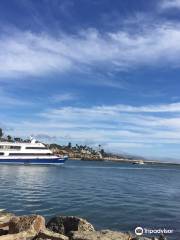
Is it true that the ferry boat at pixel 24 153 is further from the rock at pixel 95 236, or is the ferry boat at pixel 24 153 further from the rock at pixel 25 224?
the rock at pixel 95 236

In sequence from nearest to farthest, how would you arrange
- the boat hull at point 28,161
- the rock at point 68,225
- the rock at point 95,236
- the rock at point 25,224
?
the rock at point 95,236 → the rock at point 25,224 → the rock at point 68,225 → the boat hull at point 28,161

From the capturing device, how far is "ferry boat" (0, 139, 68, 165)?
109 metres

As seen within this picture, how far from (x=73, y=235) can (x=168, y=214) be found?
60.6 ft

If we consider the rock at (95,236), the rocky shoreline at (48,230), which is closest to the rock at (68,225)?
the rocky shoreline at (48,230)

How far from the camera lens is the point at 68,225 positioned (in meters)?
20.5

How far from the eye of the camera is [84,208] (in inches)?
1435

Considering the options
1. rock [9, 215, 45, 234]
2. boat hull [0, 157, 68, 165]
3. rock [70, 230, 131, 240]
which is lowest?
rock [70, 230, 131, 240]

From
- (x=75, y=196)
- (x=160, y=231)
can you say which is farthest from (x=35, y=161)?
(x=160, y=231)

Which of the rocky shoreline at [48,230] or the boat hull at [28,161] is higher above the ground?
the boat hull at [28,161]

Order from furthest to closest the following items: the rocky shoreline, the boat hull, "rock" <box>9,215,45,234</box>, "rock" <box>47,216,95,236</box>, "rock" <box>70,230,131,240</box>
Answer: the boat hull < "rock" <box>47,216,95,236</box> < "rock" <box>9,215,45,234</box> < "rock" <box>70,230,131,240</box> < the rocky shoreline

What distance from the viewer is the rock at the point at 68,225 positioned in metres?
19.9

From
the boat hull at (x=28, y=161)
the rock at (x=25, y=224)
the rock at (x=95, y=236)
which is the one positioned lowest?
the rock at (x=95, y=236)

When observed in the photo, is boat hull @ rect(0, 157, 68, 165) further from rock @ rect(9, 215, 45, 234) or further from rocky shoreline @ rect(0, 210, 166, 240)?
rock @ rect(9, 215, 45, 234)

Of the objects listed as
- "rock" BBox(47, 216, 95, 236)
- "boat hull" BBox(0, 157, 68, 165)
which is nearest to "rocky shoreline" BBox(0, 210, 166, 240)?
"rock" BBox(47, 216, 95, 236)
